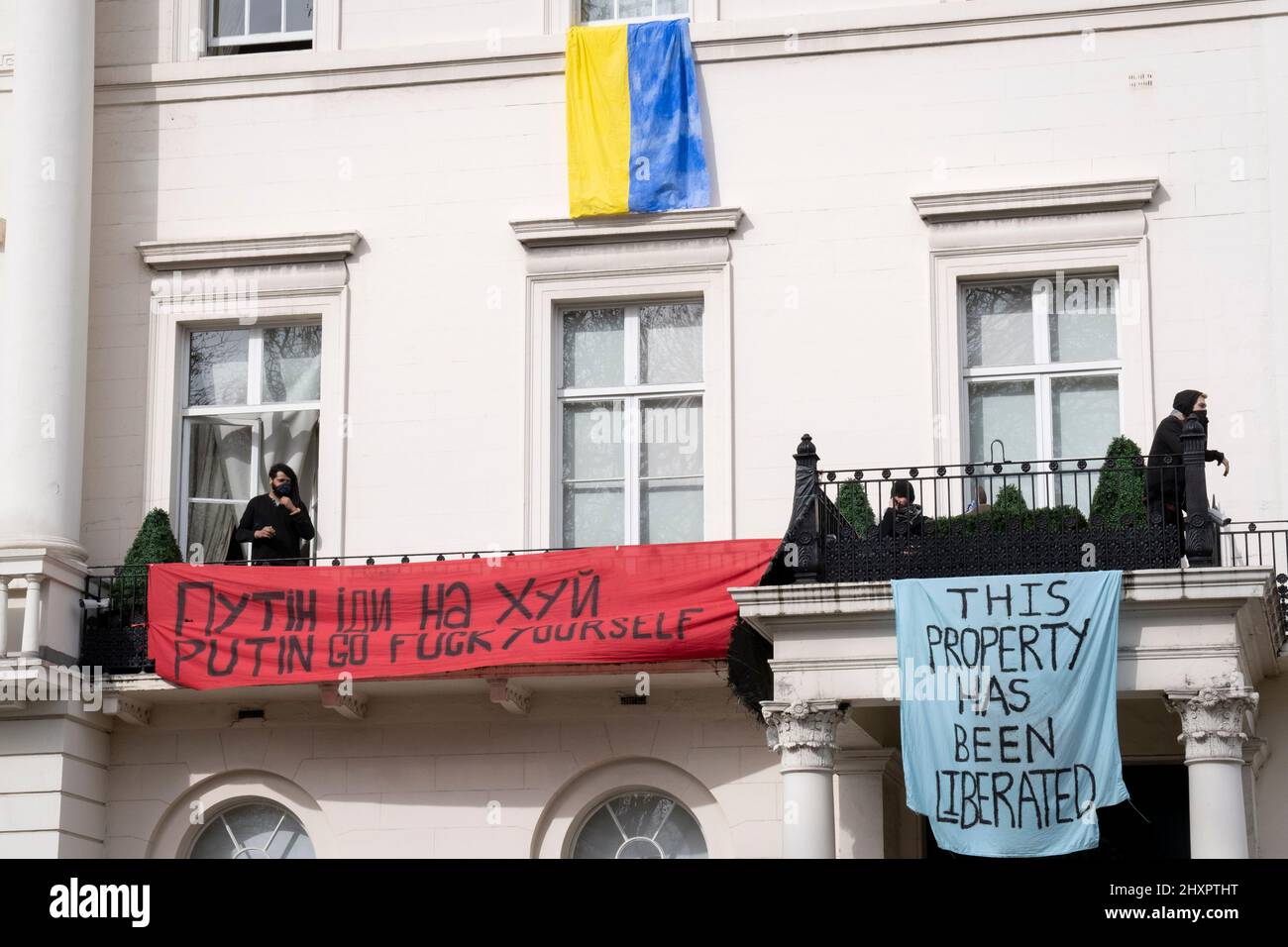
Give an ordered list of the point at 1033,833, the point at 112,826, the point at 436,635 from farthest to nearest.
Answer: the point at 112,826
the point at 436,635
the point at 1033,833

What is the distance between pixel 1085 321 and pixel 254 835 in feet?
29.2

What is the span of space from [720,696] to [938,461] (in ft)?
9.22

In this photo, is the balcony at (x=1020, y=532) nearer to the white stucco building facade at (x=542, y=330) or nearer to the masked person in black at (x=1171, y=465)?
the masked person in black at (x=1171, y=465)

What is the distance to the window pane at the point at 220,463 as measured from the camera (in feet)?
71.7

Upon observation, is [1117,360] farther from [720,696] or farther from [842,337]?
[720,696]

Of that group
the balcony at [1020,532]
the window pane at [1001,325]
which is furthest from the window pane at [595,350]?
the window pane at [1001,325]

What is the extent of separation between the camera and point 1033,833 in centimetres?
1667

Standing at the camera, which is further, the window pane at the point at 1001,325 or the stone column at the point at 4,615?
the window pane at the point at 1001,325

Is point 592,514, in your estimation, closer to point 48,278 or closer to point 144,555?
point 144,555

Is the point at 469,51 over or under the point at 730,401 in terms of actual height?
over

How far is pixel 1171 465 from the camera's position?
17.8 meters

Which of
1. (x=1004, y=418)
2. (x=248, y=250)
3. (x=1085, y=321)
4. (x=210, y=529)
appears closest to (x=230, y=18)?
(x=248, y=250)

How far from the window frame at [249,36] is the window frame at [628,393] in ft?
13.3

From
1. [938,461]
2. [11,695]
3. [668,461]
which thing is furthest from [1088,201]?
[11,695]
